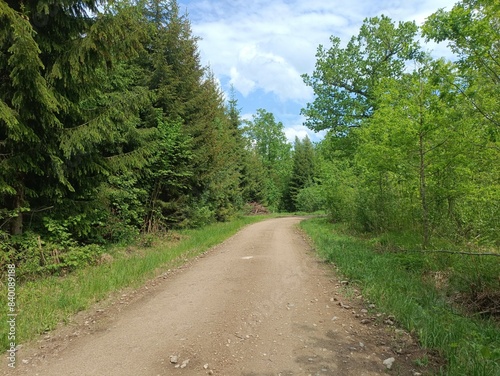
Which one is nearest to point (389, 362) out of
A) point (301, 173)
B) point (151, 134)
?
point (151, 134)

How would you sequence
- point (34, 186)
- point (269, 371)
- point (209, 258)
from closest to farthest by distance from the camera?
1. point (269, 371)
2. point (34, 186)
3. point (209, 258)

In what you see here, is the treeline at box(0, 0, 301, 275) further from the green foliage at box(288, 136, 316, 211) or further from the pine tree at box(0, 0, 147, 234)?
the green foliage at box(288, 136, 316, 211)

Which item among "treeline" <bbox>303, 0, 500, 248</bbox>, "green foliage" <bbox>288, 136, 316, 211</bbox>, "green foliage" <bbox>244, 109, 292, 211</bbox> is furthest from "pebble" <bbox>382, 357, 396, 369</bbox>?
"green foliage" <bbox>244, 109, 292, 211</bbox>

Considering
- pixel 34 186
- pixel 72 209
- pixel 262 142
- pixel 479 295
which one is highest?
pixel 262 142

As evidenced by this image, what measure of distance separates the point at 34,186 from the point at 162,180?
654cm

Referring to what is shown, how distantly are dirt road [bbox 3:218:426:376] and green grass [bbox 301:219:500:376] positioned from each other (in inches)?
21.0

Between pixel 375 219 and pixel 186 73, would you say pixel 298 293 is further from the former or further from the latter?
pixel 186 73

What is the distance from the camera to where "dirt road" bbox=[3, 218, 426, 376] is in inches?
143

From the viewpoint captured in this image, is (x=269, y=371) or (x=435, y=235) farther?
(x=435, y=235)

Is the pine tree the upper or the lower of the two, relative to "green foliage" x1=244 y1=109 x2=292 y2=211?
lower

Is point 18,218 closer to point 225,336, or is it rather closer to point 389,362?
point 225,336

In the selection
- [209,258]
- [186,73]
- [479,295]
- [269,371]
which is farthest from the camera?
[186,73]

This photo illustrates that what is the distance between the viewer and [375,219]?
13.5 meters

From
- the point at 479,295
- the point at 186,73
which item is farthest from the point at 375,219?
the point at 186,73
